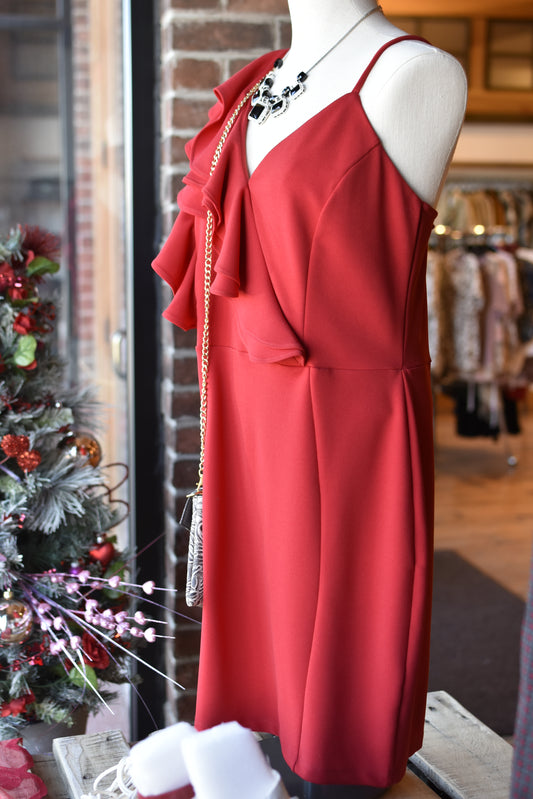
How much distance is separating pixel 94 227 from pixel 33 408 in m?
1.94

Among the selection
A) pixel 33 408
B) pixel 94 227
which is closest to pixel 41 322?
pixel 33 408

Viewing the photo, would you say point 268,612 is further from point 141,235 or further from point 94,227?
point 94,227

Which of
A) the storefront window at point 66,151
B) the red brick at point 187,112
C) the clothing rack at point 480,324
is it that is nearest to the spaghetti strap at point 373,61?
the red brick at point 187,112

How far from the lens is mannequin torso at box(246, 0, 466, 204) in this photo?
1.13 m

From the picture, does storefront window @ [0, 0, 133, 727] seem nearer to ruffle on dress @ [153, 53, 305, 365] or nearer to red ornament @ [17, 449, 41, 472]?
red ornament @ [17, 449, 41, 472]

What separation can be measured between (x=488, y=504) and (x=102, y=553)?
3678mm

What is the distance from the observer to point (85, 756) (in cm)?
139

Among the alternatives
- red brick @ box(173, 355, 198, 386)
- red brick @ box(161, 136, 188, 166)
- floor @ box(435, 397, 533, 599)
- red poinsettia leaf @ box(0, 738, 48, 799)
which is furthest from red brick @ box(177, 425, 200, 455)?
floor @ box(435, 397, 533, 599)

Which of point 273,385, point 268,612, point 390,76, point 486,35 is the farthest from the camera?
point 486,35

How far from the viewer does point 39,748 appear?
1.71 metres

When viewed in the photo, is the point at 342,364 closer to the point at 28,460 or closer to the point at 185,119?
the point at 28,460

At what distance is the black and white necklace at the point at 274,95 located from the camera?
4.03 ft

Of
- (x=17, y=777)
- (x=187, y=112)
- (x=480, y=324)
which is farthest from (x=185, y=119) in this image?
(x=480, y=324)

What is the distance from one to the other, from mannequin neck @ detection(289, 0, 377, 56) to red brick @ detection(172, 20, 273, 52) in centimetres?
76
